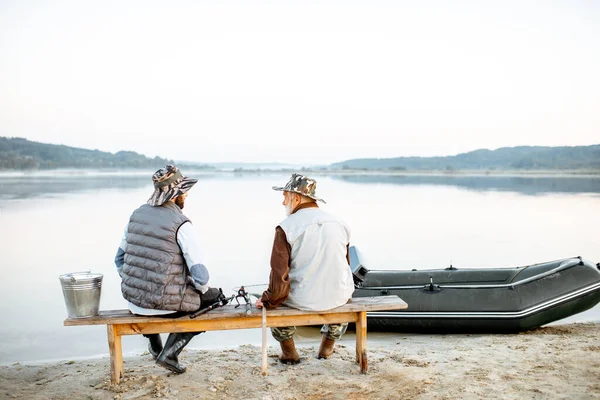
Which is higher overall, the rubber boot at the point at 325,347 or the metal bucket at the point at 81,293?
the metal bucket at the point at 81,293

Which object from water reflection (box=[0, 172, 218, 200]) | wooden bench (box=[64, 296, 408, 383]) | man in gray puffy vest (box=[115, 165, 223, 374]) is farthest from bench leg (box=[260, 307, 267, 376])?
water reflection (box=[0, 172, 218, 200])

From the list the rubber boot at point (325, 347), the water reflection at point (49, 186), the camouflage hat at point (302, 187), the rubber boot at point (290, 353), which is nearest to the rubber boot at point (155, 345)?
the rubber boot at point (290, 353)

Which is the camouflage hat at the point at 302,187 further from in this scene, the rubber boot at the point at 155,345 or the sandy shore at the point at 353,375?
the rubber boot at the point at 155,345

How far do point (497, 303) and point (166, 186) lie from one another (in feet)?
11.8

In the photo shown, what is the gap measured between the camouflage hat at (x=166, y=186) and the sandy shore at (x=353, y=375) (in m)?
1.28

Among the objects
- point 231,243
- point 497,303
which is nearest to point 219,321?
point 497,303

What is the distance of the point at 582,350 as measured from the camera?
4848 millimetres

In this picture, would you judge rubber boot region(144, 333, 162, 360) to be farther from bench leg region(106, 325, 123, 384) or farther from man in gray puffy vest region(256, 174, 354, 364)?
man in gray puffy vest region(256, 174, 354, 364)

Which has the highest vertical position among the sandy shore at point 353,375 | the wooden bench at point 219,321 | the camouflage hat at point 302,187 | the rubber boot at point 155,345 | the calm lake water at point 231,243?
the camouflage hat at point 302,187

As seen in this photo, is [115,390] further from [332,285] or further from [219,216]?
[219,216]

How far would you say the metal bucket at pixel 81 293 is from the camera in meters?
3.87

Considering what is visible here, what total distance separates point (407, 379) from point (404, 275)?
108 inches

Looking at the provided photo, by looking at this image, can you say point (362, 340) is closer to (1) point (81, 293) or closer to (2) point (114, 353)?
(2) point (114, 353)

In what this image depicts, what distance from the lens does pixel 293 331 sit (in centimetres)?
451
